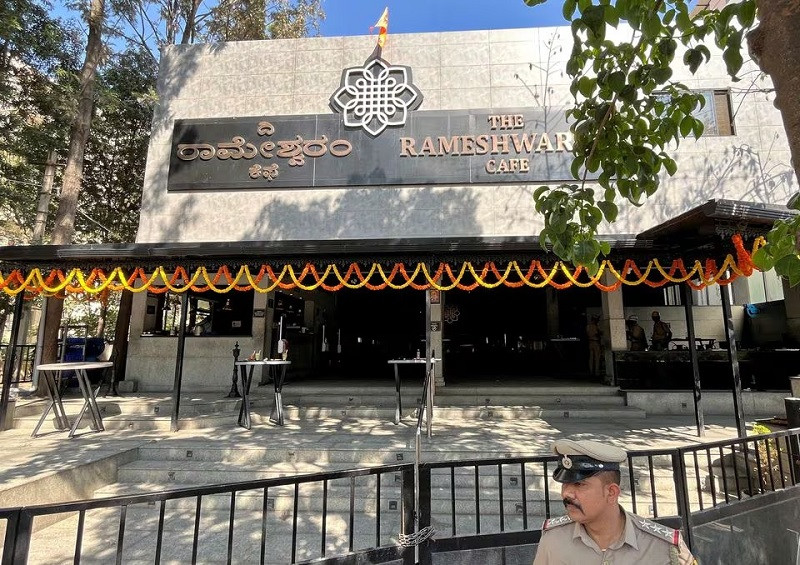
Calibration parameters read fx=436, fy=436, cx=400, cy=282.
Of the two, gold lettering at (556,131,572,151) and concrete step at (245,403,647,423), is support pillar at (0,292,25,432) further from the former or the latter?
gold lettering at (556,131,572,151)

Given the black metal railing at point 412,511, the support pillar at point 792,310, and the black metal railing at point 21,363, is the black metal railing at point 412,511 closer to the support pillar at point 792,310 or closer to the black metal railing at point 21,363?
the support pillar at point 792,310

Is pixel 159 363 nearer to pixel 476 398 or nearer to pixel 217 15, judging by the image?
pixel 476 398

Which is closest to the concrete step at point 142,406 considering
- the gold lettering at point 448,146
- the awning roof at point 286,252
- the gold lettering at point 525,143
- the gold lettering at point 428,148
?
the awning roof at point 286,252

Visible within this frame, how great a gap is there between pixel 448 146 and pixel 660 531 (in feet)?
36.2

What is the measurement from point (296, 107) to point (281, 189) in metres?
2.48

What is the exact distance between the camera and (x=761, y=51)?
1.92m

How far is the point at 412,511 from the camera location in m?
2.89

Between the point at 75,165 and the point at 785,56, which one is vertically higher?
the point at 75,165

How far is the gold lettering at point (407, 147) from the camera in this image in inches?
465

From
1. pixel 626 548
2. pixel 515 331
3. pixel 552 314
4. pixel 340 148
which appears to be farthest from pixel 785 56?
pixel 515 331

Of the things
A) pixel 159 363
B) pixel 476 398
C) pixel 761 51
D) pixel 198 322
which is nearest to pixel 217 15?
pixel 198 322

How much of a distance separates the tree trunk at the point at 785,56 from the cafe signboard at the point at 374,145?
983cm

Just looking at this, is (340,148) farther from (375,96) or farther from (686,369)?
(686,369)

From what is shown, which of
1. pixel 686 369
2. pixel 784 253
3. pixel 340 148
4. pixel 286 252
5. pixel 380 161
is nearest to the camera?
pixel 784 253
